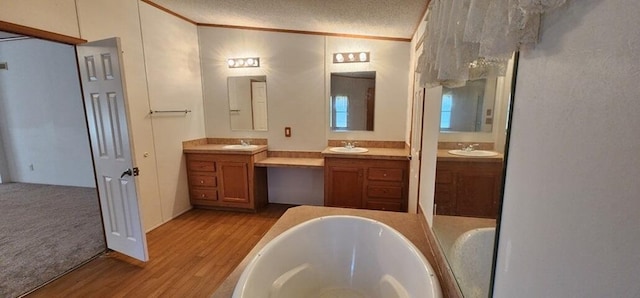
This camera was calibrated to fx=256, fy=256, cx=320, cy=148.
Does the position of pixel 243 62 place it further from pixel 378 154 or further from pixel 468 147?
pixel 468 147

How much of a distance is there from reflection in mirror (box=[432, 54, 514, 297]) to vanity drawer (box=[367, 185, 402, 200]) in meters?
1.56

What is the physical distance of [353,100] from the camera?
3.50 metres

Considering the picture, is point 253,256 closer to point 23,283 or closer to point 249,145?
point 23,283

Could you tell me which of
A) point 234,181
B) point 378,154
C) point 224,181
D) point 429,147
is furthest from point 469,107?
point 224,181

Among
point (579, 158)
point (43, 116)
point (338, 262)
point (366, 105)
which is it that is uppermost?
point (366, 105)

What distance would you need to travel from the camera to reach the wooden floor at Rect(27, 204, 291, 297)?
6.55 ft

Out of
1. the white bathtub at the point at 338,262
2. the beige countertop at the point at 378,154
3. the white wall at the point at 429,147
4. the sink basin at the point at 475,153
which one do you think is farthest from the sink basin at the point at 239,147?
the sink basin at the point at 475,153

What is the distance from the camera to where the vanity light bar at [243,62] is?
362cm

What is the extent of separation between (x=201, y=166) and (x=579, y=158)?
145 inches

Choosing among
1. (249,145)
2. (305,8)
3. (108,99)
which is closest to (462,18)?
(305,8)

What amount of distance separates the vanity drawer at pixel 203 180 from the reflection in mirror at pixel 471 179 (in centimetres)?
292

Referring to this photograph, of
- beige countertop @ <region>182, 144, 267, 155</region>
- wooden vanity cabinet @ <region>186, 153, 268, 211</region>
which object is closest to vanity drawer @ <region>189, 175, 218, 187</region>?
wooden vanity cabinet @ <region>186, 153, 268, 211</region>

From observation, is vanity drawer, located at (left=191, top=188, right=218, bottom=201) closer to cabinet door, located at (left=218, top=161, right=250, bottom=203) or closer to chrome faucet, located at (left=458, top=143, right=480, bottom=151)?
cabinet door, located at (left=218, top=161, right=250, bottom=203)

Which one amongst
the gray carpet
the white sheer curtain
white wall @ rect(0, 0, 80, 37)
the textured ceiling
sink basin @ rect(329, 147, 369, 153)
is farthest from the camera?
sink basin @ rect(329, 147, 369, 153)
